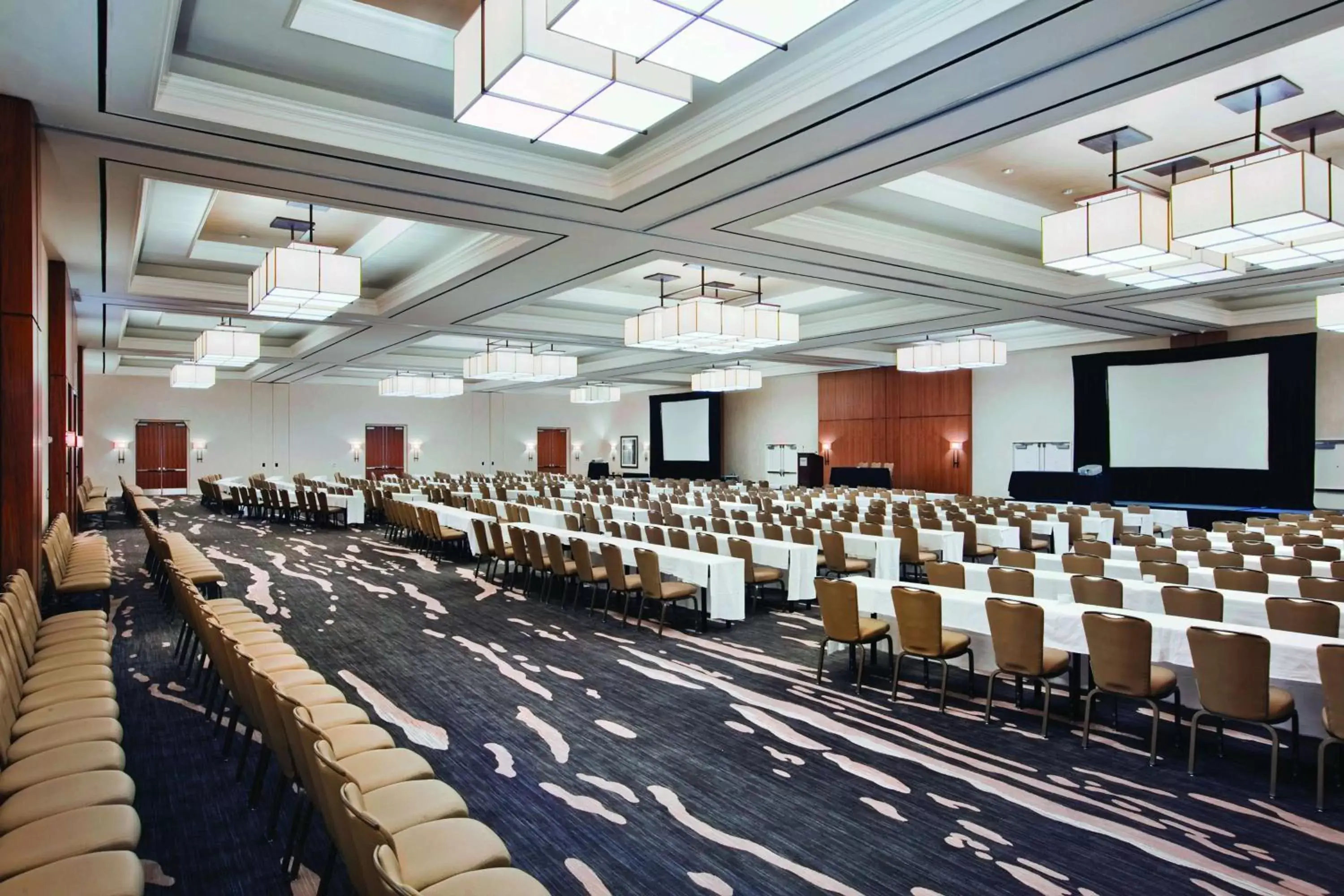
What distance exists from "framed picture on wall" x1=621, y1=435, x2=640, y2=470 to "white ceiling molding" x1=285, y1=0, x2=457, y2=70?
96.2 ft

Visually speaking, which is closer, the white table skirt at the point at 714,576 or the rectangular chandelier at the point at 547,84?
the rectangular chandelier at the point at 547,84

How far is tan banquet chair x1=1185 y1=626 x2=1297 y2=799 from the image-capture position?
428cm

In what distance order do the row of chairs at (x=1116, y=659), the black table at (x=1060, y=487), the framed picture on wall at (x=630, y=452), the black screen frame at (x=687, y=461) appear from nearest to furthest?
the row of chairs at (x=1116, y=659) → the black table at (x=1060, y=487) → the black screen frame at (x=687, y=461) → the framed picture on wall at (x=630, y=452)

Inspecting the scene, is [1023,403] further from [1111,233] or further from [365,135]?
[365,135]

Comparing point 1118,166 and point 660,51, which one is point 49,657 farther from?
point 1118,166

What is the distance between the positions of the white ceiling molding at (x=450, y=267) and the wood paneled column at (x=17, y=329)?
14.3 feet

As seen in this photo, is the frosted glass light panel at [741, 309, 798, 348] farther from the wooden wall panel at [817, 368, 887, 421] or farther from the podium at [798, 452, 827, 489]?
the podium at [798, 452, 827, 489]

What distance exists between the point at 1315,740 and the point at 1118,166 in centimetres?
584

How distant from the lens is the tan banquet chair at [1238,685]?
4.28 metres

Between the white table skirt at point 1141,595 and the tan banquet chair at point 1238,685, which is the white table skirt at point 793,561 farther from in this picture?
the tan banquet chair at point 1238,685

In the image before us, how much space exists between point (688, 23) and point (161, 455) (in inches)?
1146

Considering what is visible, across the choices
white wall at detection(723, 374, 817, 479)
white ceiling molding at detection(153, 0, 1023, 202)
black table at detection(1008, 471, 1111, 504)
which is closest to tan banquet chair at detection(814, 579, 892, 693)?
white ceiling molding at detection(153, 0, 1023, 202)

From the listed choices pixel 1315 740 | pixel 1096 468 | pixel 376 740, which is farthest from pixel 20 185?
pixel 1096 468

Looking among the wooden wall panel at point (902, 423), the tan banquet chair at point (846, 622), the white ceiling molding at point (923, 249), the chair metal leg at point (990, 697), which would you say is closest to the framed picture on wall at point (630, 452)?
the wooden wall panel at point (902, 423)
